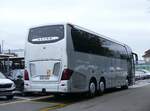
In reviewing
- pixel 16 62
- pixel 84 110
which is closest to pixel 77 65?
pixel 84 110

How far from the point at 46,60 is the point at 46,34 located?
1.27m

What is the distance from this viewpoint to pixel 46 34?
18156 millimetres

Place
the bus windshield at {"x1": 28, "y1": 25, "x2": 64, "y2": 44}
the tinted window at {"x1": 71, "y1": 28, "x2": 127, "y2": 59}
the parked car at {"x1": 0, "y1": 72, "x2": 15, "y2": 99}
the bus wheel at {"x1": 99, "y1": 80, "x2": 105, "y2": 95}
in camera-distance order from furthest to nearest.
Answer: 1. the bus wheel at {"x1": 99, "y1": 80, "x2": 105, "y2": 95}
2. the parked car at {"x1": 0, "y1": 72, "x2": 15, "y2": 99}
3. the tinted window at {"x1": 71, "y1": 28, "x2": 127, "y2": 59}
4. the bus windshield at {"x1": 28, "y1": 25, "x2": 64, "y2": 44}

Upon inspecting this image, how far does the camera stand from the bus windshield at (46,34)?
58.3ft

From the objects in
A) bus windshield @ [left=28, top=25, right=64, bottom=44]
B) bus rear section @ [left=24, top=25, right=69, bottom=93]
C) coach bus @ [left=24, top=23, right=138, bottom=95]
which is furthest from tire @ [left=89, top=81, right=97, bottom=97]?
bus windshield @ [left=28, top=25, right=64, bottom=44]

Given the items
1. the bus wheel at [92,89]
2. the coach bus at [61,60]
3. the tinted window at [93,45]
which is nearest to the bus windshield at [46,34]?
the coach bus at [61,60]

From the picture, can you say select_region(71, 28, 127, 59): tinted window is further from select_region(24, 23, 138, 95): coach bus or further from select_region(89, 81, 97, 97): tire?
select_region(89, 81, 97, 97): tire

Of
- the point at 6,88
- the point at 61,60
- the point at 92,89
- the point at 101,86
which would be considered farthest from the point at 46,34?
the point at 101,86

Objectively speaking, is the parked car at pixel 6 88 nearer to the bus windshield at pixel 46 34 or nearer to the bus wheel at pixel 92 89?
the bus windshield at pixel 46 34

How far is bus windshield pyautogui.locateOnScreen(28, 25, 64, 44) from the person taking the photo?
17.8 metres

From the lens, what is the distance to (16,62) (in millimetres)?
35656

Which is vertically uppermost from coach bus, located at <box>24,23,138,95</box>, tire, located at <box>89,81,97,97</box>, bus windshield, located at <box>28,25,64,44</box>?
bus windshield, located at <box>28,25,64,44</box>

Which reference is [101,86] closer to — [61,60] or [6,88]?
[61,60]

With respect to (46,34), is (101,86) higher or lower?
lower
